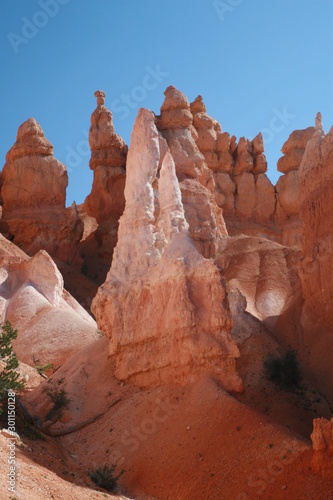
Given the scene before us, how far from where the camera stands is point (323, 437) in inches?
461

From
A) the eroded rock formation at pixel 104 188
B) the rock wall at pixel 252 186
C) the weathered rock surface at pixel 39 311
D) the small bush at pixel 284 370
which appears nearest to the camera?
the small bush at pixel 284 370

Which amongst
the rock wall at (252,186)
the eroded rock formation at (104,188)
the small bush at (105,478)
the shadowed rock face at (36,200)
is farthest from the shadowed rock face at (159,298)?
the rock wall at (252,186)

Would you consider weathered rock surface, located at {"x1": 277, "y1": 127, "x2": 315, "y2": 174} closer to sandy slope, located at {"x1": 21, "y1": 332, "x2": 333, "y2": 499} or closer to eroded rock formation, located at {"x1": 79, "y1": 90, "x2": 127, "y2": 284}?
eroded rock formation, located at {"x1": 79, "y1": 90, "x2": 127, "y2": 284}

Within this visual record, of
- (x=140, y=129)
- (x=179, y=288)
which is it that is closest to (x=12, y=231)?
(x=140, y=129)

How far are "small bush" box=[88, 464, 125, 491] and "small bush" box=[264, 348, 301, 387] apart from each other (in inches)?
392

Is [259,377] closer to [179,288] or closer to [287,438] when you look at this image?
[179,288]

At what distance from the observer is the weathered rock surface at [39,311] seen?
2783 cm

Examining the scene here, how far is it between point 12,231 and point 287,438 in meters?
32.2

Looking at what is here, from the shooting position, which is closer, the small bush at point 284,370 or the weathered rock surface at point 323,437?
the weathered rock surface at point 323,437

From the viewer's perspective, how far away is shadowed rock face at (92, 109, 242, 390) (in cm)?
1619

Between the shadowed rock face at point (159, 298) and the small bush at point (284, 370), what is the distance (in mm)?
6709

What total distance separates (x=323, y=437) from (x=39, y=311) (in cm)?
2198

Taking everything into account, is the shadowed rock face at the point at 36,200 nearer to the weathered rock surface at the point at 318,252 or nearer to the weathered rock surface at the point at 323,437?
the weathered rock surface at the point at 318,252

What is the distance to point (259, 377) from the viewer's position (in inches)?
910
